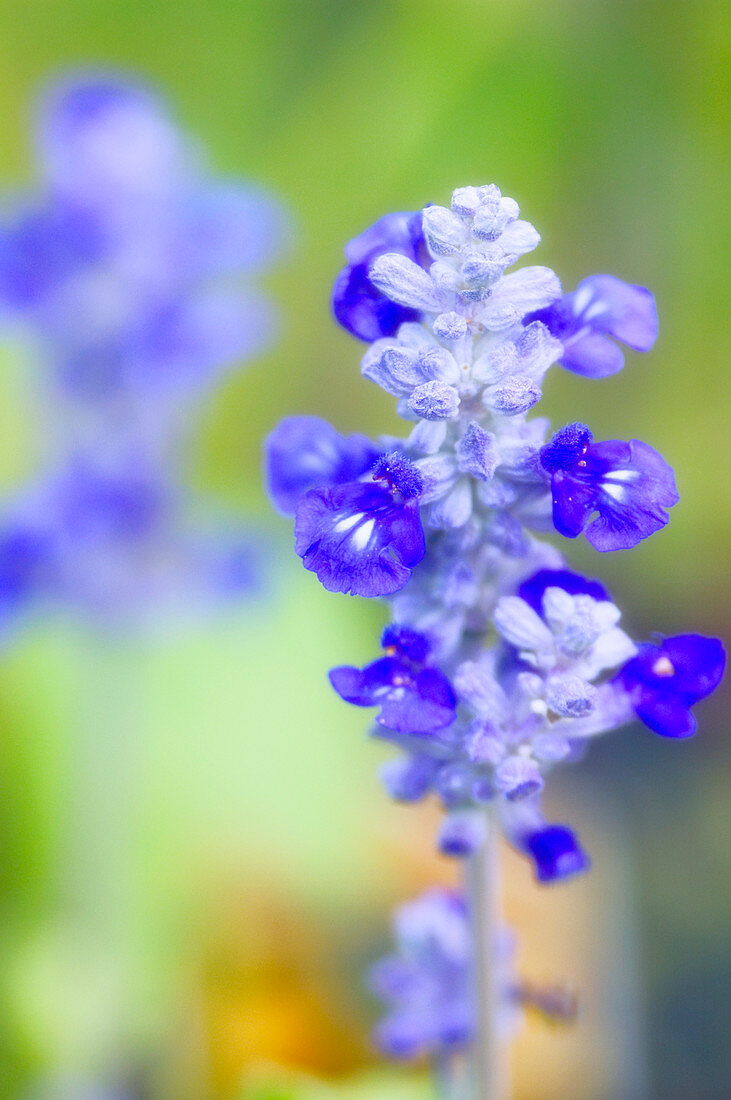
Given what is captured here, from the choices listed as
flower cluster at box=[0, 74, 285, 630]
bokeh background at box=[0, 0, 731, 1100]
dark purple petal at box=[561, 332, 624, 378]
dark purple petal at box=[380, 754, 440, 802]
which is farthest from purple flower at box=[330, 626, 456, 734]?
flower cluster at box=[0, 74, 285, 630]

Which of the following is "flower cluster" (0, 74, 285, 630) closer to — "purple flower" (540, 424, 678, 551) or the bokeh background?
the bokeh background

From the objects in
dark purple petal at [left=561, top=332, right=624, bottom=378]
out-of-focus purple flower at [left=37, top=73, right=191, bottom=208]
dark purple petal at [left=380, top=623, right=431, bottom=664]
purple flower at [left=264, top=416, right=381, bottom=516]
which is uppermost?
out-of-focus purple flower at [left=37, top=73, right=191, bottom=208]

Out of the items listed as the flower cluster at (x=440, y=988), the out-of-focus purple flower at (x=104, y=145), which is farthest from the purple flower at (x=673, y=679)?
the out-of-focus purple flower at (x=104, y=145)

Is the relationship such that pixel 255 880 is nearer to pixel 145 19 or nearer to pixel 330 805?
pixel 330 805

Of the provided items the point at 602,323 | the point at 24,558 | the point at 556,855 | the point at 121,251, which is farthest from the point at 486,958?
the point at 121,251

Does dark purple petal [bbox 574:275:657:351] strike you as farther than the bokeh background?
No

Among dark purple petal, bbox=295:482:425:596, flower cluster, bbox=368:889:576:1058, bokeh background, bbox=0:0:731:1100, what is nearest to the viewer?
dark purple petal, bbox=295:482:425:596

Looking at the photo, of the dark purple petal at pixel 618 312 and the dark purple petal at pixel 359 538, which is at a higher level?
the dark purple petal at pixel 618 312

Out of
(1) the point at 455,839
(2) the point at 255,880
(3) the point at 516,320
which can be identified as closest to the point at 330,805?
(2) the point at 255,880

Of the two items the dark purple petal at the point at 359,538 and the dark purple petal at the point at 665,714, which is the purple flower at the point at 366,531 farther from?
the dark purple petal at the point at 665,714
